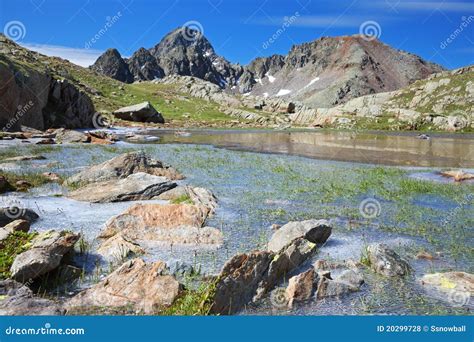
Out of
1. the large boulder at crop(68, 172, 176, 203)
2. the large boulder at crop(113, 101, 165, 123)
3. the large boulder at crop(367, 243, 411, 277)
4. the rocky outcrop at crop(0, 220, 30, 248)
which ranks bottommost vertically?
the large boulder at crop(367, 243, 411, 277)

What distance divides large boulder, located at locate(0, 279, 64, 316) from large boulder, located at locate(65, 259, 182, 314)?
1.64 feet

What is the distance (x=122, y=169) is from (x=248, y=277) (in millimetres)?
16925

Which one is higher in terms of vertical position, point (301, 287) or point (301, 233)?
point (301, 233)

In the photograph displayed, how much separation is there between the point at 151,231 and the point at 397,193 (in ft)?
52.3

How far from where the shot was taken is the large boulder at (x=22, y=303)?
807 cm

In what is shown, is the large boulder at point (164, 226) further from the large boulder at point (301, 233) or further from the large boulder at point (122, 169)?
the large boulder at point (122, 169)

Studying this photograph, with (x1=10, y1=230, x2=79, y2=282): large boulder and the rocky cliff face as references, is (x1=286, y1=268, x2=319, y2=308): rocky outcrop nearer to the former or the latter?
(x1=10, y1=230, x2=79, y2=282): large boulder

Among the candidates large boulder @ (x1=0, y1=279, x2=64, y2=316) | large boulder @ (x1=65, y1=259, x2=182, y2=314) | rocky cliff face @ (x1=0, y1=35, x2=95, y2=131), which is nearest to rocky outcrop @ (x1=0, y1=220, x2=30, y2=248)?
large boulder @ (x1=0, y1=279, x2=64, y2=316)

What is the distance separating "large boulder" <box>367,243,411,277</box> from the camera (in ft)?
37.7

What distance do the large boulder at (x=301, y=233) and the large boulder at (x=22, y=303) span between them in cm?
679

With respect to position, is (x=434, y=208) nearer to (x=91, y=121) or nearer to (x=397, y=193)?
(x=397, y=193)

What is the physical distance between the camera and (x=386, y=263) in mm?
11594

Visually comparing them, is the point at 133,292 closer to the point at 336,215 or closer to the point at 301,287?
the point at 301,287

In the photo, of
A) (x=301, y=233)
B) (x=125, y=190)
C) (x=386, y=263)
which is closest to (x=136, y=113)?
(x=125, y=190)
